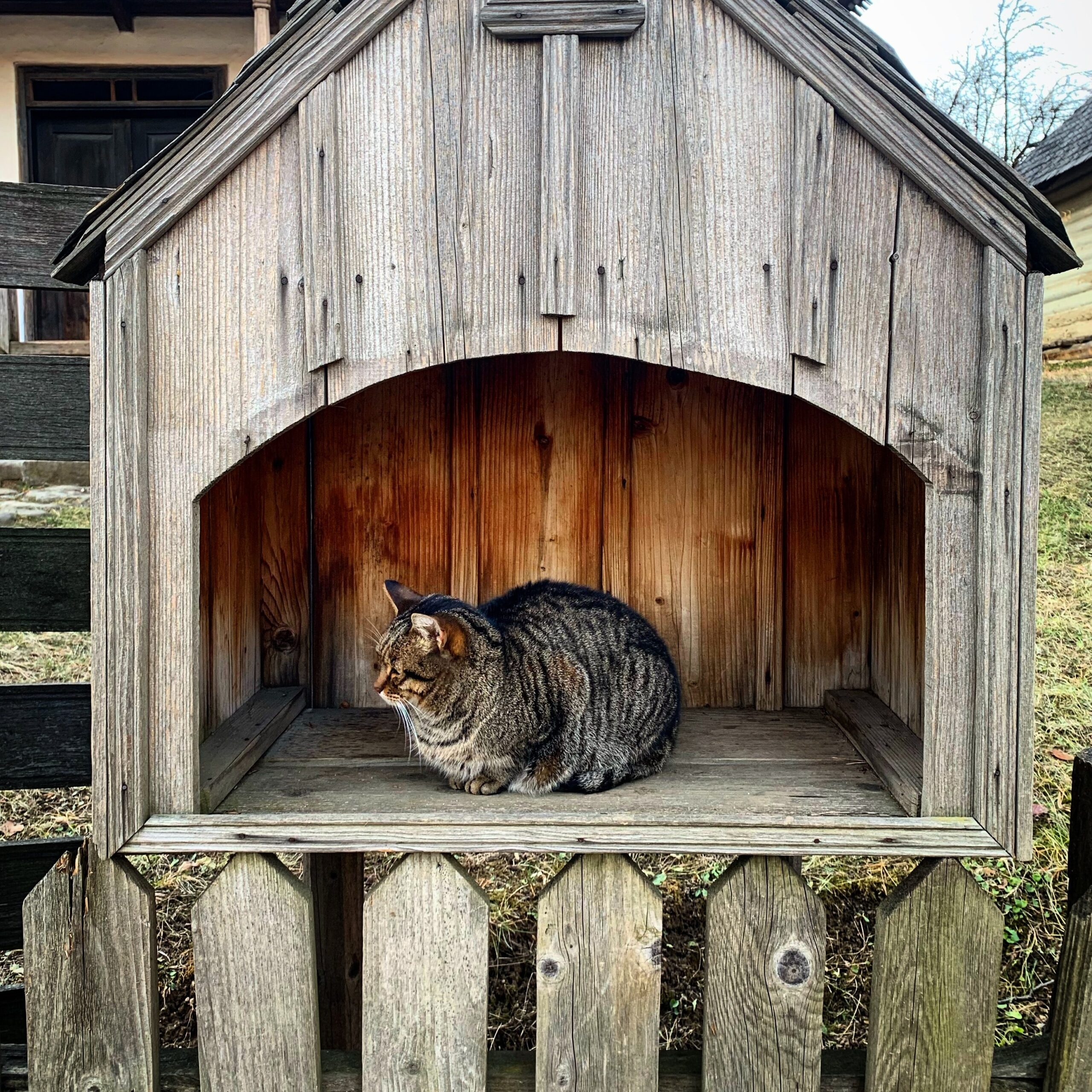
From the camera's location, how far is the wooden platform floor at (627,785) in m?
1.74

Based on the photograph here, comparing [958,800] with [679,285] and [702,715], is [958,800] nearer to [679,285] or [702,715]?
[702,715]

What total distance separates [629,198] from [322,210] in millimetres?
502

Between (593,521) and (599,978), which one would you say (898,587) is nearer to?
(593,521)

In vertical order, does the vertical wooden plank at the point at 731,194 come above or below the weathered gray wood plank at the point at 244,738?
above

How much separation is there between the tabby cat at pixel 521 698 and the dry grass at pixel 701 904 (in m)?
0.94

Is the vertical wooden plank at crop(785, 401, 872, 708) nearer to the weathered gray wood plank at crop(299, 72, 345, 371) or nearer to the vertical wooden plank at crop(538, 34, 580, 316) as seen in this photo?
the vertical wooden plank at crop(538, 34, 580, 316)

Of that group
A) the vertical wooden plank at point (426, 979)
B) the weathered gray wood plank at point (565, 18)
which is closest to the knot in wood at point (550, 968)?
the vertical wooden plank at point (426, 979)

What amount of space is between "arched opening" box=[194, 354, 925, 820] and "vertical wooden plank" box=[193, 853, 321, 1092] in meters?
0.65

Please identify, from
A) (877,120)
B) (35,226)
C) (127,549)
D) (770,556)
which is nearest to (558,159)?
(877,120)

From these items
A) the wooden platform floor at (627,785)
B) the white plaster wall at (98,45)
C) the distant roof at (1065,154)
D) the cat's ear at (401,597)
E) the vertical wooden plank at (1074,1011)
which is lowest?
the vertical wooden plank at (1074,1011)

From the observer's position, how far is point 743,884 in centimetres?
177

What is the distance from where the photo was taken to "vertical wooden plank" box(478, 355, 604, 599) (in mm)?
2432

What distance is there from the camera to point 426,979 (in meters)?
1.79

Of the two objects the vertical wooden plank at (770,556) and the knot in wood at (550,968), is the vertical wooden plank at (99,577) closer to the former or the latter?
the knot in wood at (550,968)
